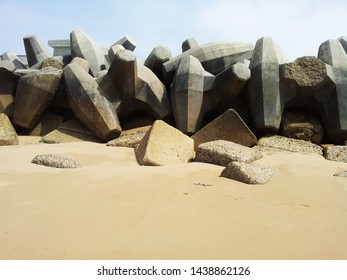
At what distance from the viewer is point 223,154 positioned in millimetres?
3057

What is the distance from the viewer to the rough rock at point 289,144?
4051mm

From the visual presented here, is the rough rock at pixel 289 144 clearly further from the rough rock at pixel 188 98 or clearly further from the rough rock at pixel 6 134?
the rough rock at pixel 6 134

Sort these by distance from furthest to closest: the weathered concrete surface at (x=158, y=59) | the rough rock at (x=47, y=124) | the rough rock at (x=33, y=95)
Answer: the weathered concrete surface at (x=158, y=59)
the rough rock at (x=47, y=124)
the rough rock at (x=33, y=95)

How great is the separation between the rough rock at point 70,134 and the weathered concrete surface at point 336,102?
11.2 ft

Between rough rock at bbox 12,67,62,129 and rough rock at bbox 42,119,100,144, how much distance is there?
0.55 m

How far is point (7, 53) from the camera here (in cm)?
896

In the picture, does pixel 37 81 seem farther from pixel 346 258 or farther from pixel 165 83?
pixel 346 258

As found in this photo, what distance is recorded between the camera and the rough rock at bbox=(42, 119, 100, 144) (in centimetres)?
466

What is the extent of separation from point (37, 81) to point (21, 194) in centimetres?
350

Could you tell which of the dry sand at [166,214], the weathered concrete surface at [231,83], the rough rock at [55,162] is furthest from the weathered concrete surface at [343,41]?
the rough rock at [55,162]

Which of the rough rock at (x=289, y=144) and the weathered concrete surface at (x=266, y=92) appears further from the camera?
the weathered concrete surface at (x=266, y=92)

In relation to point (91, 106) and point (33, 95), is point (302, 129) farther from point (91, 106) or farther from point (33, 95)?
point (33, 95)

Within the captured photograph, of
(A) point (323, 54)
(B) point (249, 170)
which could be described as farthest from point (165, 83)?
(B) point (249, 170)
